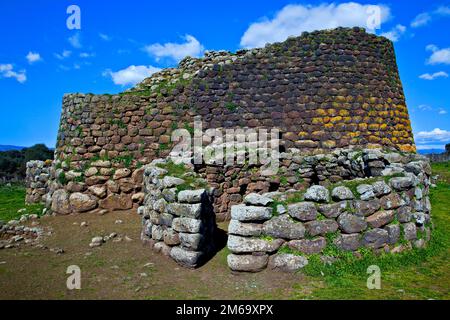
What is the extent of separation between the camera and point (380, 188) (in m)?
6.44

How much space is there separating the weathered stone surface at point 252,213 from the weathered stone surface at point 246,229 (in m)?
0.10

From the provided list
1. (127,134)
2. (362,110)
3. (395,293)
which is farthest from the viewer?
(127,134)

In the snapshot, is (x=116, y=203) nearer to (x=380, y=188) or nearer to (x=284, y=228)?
(x=284, y=228)

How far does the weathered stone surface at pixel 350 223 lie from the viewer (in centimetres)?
610

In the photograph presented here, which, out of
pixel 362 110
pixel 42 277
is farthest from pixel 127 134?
pixel 362 110

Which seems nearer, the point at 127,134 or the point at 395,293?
the point at 395,293

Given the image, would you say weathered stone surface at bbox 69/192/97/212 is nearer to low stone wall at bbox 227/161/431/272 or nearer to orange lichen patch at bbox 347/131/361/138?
low stone wall at bbox 227/161/431/272

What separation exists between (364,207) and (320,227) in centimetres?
91

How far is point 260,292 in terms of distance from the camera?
5.39 m

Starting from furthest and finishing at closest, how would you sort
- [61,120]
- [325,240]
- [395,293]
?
[61,120], [325,240], [395,293]

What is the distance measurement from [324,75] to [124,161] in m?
7.76

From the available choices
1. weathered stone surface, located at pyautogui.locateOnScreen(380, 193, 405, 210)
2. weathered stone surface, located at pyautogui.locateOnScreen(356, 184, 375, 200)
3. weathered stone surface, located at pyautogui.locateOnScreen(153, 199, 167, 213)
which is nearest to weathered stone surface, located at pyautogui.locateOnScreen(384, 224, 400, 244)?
weathered stone surface, located at pyautogui.locateOnScreen(380, 193, 405, 210)
